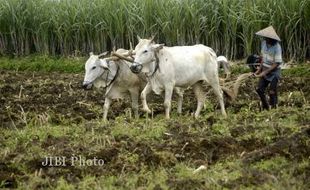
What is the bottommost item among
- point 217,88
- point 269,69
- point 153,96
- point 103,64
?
point 153,96

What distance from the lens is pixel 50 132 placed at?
7.64 meters

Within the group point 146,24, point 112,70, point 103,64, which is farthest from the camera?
point 146,24

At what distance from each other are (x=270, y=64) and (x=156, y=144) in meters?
2.71

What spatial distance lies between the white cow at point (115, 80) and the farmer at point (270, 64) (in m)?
1.51

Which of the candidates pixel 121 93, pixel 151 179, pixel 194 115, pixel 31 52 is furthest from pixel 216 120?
pixel 31 52

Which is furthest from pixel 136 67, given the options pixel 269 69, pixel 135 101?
pixel 269 69

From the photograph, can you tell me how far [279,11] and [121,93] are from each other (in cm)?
524

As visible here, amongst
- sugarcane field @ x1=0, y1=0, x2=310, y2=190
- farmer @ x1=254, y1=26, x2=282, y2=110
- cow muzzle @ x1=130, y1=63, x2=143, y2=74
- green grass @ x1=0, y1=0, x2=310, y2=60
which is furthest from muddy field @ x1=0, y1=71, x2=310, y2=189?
green grass @ x1=0, y1=0, x2=310, y2=60

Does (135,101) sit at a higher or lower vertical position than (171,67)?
lower

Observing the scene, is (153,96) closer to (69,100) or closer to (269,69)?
(69,100)

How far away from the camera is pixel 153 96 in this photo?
10.6m

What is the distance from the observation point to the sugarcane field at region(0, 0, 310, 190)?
6039 mm

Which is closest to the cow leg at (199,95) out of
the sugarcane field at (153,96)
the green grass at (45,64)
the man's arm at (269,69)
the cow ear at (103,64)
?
the sugarcane field at (153,96)

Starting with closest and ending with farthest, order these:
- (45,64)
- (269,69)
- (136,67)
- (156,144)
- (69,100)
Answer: (156,144)
(136,67)
(269,69)
(69,100)
(45,64)
